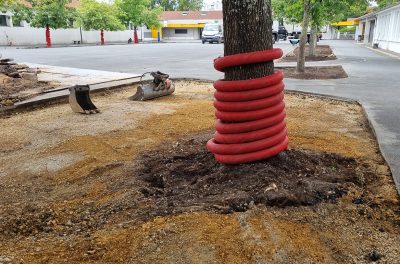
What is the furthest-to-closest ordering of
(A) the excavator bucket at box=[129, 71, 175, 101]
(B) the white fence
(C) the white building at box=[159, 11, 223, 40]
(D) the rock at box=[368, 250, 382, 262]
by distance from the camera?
(C) the white building at box=[159, 11, 223, 40]
(B) the white fence
(A) the excavator bucket at box=[129, 71, 175, 101]
(D) the rock at box=[368, 250, 382, 262]

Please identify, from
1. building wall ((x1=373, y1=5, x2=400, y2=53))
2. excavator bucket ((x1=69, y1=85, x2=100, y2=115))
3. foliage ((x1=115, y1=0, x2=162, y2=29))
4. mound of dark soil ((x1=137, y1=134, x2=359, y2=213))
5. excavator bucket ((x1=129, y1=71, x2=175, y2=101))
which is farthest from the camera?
foliage ((x1=115, y1=0, x2=162, y2=29))

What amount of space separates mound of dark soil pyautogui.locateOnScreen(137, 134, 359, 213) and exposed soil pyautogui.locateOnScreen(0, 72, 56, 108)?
Answer: 514cm

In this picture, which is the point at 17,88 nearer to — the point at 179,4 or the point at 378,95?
the point at 378,95

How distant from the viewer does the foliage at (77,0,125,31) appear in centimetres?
4497

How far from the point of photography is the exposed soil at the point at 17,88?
8.06 metres

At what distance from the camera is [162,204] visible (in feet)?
10.5

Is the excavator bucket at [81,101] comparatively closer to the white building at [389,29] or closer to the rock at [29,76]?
the rock at [29,76]

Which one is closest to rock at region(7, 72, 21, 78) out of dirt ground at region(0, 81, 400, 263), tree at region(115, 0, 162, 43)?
dirt ground at region(0, 81, 400, 263)

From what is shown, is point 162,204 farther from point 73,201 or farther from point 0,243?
point 0,243

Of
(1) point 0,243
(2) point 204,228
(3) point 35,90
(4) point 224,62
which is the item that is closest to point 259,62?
(4) point 224,62

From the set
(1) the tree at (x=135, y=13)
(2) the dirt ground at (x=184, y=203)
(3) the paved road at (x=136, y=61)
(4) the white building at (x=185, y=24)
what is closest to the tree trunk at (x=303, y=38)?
(3) the paved road at (x=136, y=61)

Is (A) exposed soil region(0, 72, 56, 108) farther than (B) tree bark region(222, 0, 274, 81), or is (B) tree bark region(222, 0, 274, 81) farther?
(A) exposed soil region(0, 72, 56, 108)

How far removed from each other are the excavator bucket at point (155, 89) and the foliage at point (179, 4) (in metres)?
88.4

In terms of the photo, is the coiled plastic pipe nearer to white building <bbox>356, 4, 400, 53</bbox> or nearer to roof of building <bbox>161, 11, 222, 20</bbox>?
white building <bbox>356, 4, 400, 53</bbox>
